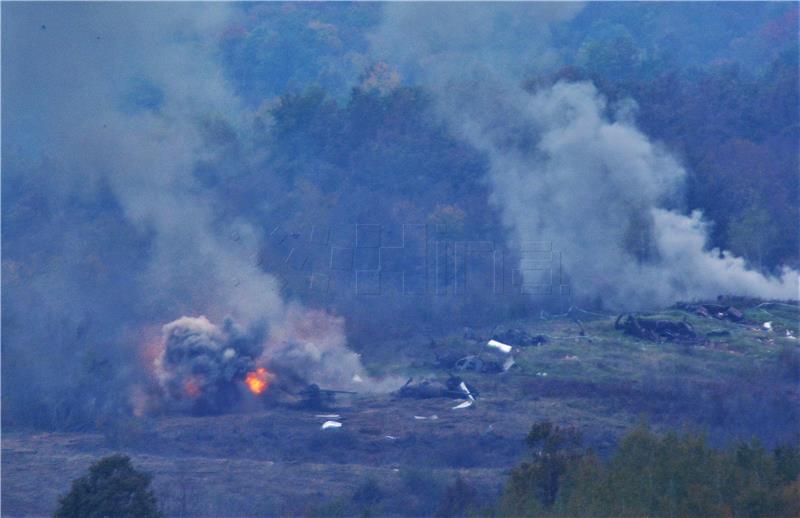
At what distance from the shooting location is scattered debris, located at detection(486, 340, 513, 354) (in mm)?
30523

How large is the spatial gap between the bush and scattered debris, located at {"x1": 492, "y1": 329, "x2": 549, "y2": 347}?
16431mm

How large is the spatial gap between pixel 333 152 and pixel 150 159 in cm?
860

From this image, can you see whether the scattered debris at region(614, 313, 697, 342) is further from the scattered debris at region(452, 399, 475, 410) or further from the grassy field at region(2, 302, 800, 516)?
the scattered debris at region(452, 399, 475, 410)

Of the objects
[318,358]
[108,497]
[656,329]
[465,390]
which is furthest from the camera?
[656,329]

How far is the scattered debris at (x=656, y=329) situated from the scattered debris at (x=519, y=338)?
238 cm

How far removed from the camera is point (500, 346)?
30812 millimetres

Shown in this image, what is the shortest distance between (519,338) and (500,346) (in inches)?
33.6

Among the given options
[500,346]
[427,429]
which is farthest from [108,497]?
[500,346]

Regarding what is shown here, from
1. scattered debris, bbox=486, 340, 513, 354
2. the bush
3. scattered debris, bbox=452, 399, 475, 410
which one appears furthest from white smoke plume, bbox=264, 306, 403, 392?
the bush

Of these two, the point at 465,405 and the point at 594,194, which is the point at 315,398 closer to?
the point at 465,405

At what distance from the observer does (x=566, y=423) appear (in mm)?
24188

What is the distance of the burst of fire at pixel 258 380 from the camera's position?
27812 mm

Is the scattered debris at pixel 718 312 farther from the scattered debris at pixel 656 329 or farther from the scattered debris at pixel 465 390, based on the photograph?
the scattered debris at pixel 465 390

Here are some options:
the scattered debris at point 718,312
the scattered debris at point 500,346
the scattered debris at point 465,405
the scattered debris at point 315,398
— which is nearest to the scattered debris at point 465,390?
the scattered debris at point 465,405
